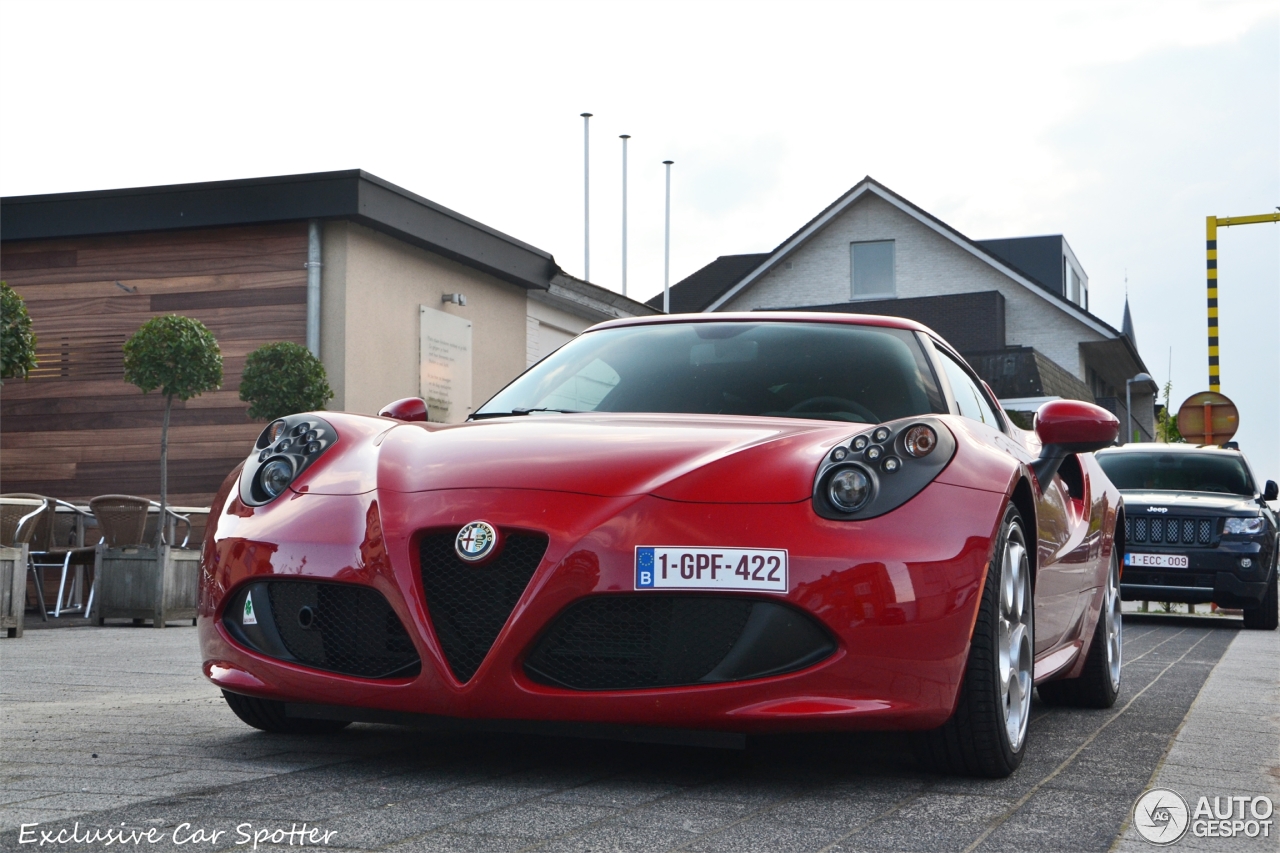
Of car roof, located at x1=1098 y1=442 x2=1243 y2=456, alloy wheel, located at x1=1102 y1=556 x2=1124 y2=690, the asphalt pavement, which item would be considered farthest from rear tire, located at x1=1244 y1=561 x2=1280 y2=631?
the asphalt pavement

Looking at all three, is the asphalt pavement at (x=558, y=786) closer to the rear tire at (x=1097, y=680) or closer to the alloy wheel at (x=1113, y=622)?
the rear tire at (x=1097, y=680)

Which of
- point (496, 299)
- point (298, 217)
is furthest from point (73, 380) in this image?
point (496, 299)

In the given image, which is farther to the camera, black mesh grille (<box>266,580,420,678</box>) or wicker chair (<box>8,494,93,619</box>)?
wicker chair (<box>8,494,93,619</box>)

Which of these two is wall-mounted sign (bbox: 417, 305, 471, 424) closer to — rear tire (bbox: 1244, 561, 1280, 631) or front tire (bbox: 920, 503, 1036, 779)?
rear tire (bbox: 1244, 561, 1280, 631)

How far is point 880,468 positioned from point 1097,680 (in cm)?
253

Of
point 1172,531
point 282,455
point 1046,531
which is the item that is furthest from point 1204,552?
point 282,455

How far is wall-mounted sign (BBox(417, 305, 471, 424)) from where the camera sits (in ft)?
55.1

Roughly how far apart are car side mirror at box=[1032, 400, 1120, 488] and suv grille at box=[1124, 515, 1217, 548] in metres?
8.67

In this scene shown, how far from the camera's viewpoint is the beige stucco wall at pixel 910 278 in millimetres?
39188

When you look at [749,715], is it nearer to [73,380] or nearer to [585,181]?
[73,380]

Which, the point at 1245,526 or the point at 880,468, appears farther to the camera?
the point at 1245,526

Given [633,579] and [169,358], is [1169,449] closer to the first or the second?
[169,358]

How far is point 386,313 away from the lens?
52.5 feet

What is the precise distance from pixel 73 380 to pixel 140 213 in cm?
188
